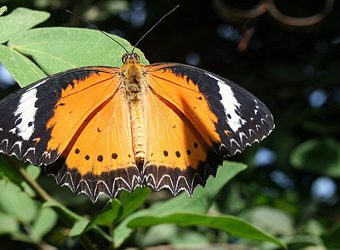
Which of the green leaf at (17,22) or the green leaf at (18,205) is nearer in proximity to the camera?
the green leaf at (17,22)

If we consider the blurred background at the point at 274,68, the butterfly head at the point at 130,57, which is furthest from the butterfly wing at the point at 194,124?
the blurred background at the point at 274,68

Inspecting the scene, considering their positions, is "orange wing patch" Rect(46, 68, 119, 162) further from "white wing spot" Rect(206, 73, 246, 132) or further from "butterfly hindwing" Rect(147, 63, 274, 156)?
"white wing spot" Rect(206, 73, 246, 132)

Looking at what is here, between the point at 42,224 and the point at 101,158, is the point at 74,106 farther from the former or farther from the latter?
the point at 42,224

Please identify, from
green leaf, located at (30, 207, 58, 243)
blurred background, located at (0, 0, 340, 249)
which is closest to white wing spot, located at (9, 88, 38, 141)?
green leaf, located at (30, 207, 58, 243)

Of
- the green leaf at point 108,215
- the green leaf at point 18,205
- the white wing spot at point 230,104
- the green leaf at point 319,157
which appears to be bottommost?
the green leaf at point 108,215

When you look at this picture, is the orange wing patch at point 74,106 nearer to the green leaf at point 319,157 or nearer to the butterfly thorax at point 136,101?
the butterfly thorax at point 136,101

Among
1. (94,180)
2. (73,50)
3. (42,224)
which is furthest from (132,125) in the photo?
(42,224)
